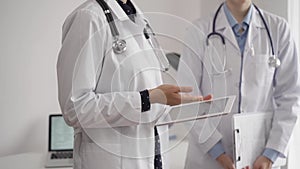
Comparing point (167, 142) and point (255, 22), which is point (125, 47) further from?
point (255, 22)

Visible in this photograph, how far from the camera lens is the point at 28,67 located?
6.24 feet

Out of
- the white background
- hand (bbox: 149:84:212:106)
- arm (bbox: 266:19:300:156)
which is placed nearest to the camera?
hand (bbox: 149:84:212:106)

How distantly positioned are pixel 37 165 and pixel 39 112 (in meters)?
0.39

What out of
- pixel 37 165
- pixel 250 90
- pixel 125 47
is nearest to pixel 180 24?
pixel 125 47

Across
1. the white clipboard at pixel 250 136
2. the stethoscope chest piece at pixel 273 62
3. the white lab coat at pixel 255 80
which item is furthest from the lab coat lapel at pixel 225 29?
the white clipboard at pixel 250 136

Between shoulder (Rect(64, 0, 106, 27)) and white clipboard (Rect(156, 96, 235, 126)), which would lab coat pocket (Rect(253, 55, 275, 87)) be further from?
shoulder (Rect(64, 0, 106, 27))

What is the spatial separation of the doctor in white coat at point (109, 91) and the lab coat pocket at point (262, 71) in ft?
1.60

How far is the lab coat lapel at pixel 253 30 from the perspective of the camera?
130 centimetres

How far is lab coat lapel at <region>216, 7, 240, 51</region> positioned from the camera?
1297mm

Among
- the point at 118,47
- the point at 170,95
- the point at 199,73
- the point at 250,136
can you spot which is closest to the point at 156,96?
the point at 170,95

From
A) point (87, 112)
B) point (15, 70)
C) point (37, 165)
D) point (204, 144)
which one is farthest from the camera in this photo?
point (15, 70)

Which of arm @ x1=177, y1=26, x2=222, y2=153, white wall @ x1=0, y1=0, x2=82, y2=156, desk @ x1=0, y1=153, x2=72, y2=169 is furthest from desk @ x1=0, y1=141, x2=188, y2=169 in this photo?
arm @ x1=177, y1=26, x2=222, y2=153

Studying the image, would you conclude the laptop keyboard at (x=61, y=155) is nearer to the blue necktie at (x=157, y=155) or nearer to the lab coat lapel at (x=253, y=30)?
the blue necktie at (x=157, y=155)

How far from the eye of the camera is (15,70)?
1879 mm
